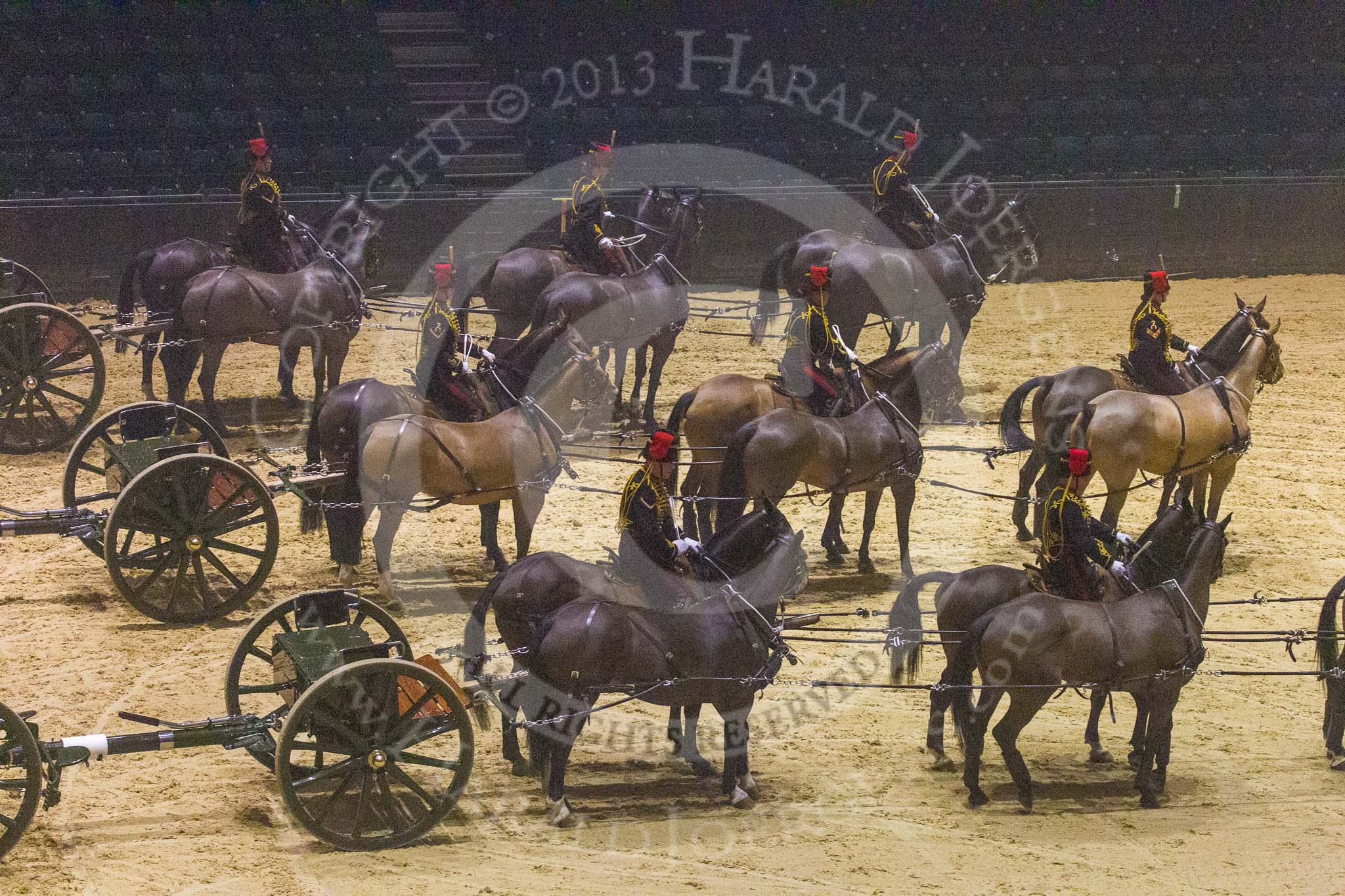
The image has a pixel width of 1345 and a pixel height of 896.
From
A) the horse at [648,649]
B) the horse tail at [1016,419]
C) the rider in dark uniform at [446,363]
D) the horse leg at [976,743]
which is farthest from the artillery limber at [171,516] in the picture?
the horse tail at [1016,419]

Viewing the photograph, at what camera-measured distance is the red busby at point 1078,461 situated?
7.53m

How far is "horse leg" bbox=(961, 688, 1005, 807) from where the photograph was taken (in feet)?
24.0

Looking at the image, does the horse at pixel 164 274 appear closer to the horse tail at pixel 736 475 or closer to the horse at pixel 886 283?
the horse at pixel 886 283

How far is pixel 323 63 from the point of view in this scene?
2003 cm

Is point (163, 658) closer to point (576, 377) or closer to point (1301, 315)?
point (576, 377)

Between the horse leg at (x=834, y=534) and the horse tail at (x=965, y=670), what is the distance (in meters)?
3.18

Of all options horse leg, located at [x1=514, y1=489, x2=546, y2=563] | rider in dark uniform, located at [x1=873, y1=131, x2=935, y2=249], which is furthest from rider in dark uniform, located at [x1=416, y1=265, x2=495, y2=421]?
rider in dark uniform, located at [x1=873, y1=131, x2=935, y2=249]

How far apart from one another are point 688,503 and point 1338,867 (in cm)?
479

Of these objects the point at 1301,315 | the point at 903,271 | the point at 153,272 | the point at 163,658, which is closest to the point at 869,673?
the point at 163,658

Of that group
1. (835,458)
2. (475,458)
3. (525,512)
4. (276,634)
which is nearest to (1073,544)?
(835,458)

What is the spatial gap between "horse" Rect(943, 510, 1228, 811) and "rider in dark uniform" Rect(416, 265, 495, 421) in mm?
4286

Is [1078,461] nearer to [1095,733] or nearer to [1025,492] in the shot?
[1095,733]

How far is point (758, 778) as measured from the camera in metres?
7.67

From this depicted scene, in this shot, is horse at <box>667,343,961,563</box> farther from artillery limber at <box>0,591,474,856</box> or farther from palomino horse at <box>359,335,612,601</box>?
artillery limber at <box>0,591,474,856</box>
